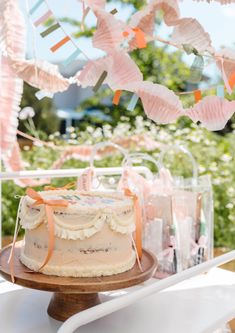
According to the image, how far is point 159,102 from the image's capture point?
3.20 feet

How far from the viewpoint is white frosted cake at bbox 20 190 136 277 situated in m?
0.98

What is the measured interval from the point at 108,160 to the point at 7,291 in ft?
8.54

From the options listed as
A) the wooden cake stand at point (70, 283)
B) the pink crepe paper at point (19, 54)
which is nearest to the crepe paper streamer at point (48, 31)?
the pink crepe paper at point (19, 54)

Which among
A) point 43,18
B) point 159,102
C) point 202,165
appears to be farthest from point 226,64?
point 202,165

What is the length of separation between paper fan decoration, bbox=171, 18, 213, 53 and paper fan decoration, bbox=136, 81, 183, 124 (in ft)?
0.34

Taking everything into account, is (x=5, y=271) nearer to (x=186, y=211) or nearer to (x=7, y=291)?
(x=7, y=291)

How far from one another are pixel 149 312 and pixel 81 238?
11.4 inches

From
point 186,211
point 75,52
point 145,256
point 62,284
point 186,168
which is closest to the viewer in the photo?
point 62,284

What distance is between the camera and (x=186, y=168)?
3605 mm

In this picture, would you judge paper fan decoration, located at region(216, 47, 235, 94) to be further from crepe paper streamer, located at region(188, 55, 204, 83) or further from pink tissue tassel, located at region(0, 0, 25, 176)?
pink tissue tassel, located at region(0, 0, 25, 176)

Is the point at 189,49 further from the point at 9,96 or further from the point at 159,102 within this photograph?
the point at 9,96

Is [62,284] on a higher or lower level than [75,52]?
lower

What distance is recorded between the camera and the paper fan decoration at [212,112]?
95 centimetres

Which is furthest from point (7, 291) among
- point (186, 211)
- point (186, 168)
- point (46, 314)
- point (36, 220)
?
point (186, 168)
